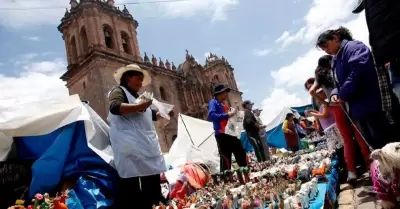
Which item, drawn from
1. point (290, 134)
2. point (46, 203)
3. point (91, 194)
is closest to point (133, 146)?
point (91, 194)

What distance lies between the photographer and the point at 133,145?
2830mm

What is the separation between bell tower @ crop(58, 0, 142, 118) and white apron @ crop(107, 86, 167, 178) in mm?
16506

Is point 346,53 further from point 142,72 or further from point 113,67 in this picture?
point 113,67

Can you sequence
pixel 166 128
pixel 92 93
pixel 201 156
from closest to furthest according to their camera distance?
pixel 201 156
pixel 92 93
pixel 166 128

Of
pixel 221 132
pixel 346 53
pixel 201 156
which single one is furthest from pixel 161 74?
→ pixel 346 53

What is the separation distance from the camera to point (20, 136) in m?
3.42

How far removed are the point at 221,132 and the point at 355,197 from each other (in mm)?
2317

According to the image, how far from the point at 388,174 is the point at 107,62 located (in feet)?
65.6

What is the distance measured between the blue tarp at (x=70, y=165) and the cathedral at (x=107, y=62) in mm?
15644

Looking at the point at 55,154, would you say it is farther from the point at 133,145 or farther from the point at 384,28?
the point at 384,28

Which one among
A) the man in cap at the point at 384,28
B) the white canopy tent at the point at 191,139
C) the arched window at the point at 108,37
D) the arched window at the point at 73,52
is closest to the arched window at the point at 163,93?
the arched window at the point at 108,37

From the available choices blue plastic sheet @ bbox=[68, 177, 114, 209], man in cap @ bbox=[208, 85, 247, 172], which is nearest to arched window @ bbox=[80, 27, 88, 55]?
man in cap @ bbox=[208, 85, 247, 172]

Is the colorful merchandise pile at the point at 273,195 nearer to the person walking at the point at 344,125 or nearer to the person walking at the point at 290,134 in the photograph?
the person walking at the point at 344,125

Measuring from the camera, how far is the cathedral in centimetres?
1978
